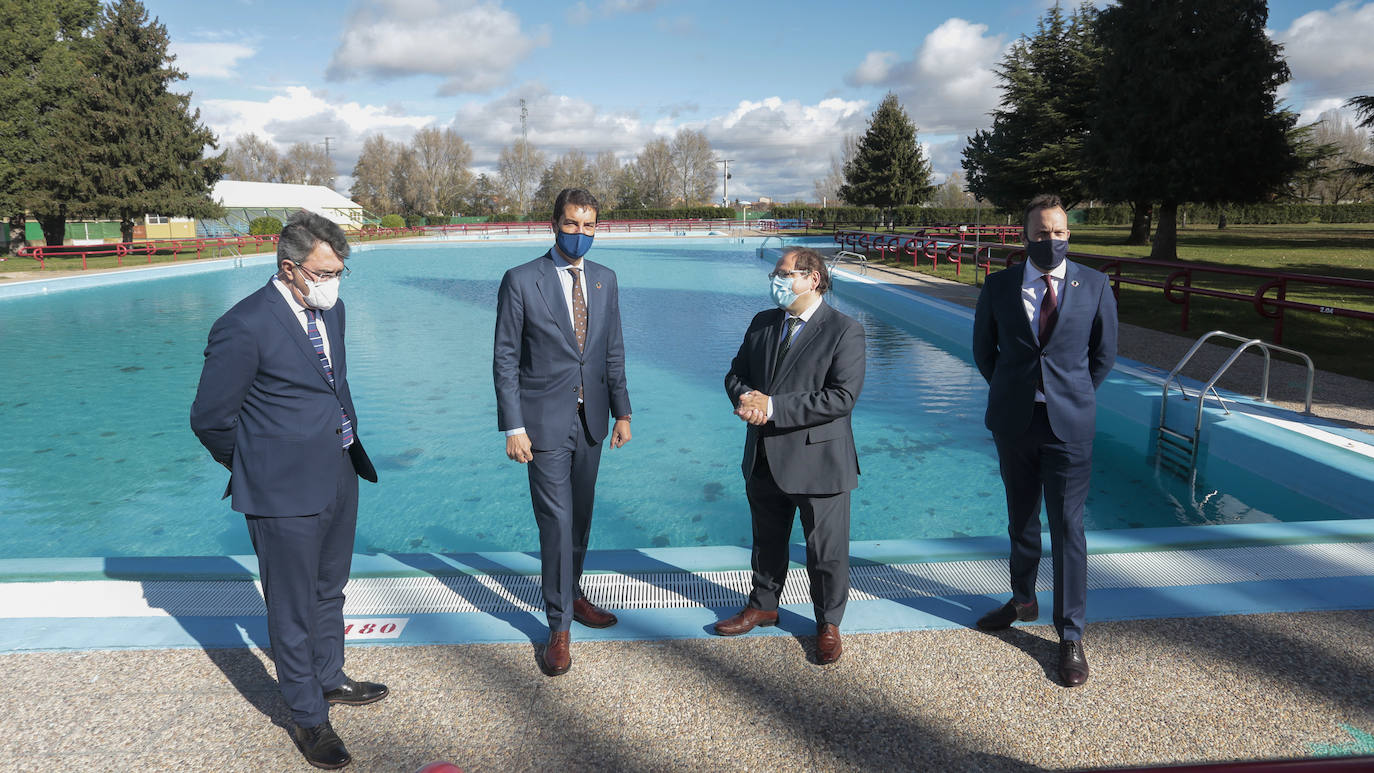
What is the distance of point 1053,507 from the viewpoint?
132 inches

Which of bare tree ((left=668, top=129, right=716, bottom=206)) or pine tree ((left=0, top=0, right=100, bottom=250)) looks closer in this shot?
pine tree ((left=0, top=0, right=100, bottom=250))

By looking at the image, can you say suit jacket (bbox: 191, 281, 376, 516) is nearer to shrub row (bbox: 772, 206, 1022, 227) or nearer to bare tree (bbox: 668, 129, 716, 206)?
shrub row (bbox: 772, 206, 1022, 227)

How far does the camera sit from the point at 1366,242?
96.1 ft

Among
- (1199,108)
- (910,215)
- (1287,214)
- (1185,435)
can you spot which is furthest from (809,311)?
(1287,214)

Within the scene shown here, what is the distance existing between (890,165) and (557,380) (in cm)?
5263

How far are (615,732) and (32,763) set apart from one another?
6.36 feet

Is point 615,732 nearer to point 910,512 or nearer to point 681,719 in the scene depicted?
point 681,719

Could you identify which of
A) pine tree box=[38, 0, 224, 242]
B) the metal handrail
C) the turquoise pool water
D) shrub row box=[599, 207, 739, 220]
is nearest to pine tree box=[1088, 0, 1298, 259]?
the turquoise pool water

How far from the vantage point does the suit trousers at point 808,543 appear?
3.42m

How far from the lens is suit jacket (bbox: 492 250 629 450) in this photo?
3.40 meters

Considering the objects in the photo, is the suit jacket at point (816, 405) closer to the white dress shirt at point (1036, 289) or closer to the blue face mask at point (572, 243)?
the white dress shirt at point (1036, 289)

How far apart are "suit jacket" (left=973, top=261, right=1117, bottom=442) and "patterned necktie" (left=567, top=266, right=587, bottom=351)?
1.80 m

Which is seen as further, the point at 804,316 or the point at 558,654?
the point at 804,316

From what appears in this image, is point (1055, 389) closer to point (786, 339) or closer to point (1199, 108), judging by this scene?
point (786, 339)
